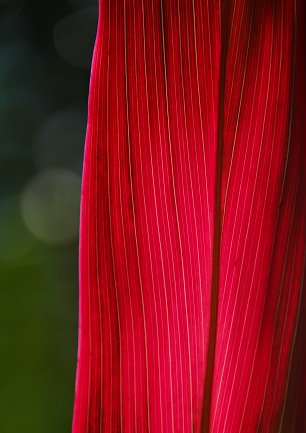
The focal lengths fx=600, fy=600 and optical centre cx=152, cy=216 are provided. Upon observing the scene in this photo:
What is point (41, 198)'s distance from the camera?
1694 mm

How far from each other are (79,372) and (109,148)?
0.14 metres

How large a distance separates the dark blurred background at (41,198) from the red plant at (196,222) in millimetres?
1026

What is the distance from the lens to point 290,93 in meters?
0.38

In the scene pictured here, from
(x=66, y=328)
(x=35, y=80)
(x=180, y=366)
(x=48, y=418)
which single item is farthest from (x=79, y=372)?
(x=35, y=80)

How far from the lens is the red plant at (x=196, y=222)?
0.37m

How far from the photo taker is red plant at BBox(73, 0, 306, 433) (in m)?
0.37

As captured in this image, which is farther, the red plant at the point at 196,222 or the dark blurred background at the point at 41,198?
the dark blurred background at the point at 41,198

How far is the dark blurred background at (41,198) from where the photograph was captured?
143 cm

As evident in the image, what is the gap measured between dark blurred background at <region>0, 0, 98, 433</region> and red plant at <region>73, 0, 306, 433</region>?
103 centimetres

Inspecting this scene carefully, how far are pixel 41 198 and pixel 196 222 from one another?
1.34 meters

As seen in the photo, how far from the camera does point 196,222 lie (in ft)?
1.30

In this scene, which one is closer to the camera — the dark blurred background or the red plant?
the red plant

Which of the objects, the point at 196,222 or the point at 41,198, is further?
the point at 41,198

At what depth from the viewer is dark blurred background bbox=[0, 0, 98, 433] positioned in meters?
1.43
